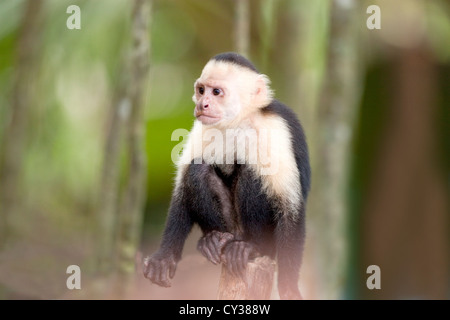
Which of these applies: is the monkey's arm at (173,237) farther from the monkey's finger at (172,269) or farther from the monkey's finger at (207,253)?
the monkey's finger at (207,253)

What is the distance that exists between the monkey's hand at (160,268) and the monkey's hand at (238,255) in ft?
1.02

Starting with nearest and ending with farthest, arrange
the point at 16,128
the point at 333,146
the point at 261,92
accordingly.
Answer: the point at 261,92 → the point at 333,146 → the point at 16,128

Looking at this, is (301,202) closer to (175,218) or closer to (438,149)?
(175,218)

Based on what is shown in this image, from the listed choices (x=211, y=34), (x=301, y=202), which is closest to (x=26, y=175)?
(x=211, y=34)

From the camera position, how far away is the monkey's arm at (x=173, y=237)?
113 inches

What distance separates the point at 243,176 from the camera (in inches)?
108

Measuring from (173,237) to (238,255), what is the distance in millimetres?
402

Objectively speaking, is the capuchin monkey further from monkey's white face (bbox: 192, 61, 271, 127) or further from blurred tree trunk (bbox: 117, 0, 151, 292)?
blurred tree trunk (bbox: 117, 0, 151, 292)

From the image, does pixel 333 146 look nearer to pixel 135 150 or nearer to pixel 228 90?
pixel 135 150

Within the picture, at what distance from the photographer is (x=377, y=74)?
628 cm

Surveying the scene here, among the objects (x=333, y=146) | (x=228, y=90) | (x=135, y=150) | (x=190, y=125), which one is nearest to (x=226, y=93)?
(x=228, y=90)
